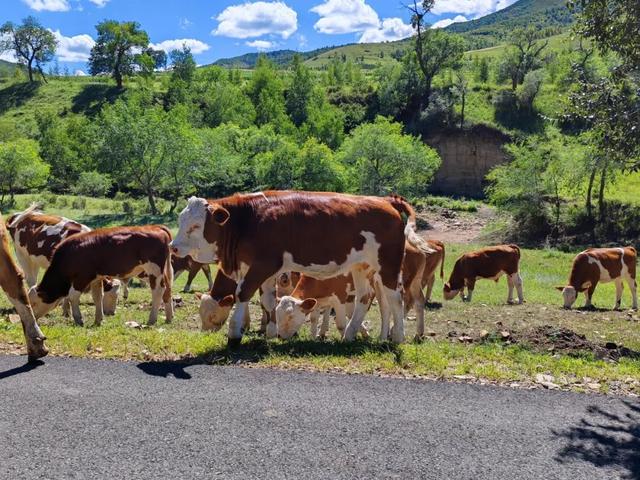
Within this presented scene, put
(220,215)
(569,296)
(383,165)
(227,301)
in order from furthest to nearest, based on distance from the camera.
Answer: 1. (383,165)
2. (569,296)
3. (227,301)
4. (220,215)

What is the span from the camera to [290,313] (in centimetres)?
962

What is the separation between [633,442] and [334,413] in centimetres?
282

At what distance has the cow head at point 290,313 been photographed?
31.5 feet

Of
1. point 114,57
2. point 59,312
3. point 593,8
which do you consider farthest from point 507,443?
point 114,57

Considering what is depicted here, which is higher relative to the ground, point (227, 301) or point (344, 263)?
point (344, 263)

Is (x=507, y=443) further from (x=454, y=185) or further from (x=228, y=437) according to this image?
(x=454, y=185)

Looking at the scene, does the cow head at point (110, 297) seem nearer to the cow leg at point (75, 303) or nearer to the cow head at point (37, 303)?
the cow leg at point (75, 303)

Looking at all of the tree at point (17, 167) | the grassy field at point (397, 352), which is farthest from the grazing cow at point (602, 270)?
the tree at point (17, 167)

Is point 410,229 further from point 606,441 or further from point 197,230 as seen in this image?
point 606,441

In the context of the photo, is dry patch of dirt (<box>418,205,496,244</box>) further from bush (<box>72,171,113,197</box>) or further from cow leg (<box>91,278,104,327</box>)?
cow leg (<box>91,278,104,327</box>)

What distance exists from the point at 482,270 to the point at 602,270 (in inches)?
156

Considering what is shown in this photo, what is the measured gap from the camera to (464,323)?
1370 cm

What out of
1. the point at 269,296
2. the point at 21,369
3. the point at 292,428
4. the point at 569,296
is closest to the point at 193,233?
the point at 269,296

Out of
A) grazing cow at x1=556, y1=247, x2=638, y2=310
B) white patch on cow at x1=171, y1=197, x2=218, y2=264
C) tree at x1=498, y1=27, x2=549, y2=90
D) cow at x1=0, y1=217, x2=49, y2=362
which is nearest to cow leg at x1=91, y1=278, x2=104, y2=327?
white patch on cow at x1=171, y1=197, x2=218, y2=264
